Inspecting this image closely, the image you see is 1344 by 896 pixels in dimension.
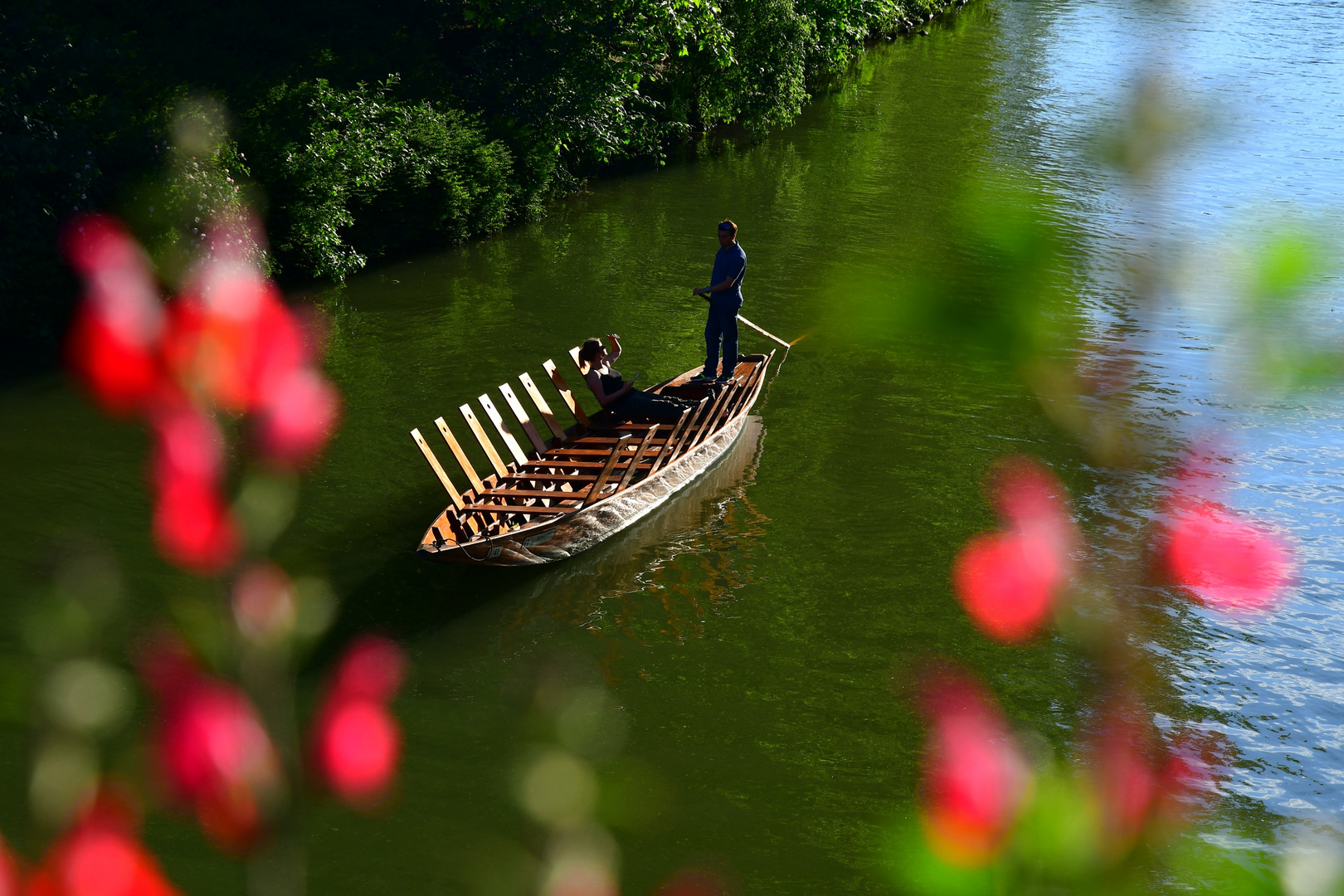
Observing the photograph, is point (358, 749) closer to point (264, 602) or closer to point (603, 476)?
point (264, 602)

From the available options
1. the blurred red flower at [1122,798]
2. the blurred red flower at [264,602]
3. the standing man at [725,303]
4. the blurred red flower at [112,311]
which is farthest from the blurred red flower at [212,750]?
the standing man at [725,303]

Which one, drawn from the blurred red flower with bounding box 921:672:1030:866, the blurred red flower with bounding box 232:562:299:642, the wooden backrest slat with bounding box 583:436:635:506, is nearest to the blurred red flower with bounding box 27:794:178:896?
the blurred red flower with bounding box 232:562:299:642

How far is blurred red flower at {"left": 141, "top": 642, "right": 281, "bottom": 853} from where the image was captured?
7.32 metres

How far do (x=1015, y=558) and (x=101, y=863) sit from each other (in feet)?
30.9

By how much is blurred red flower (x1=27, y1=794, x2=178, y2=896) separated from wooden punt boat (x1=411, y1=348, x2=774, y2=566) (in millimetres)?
3034

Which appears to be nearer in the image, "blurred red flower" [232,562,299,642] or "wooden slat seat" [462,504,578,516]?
"blurred red flower" [232,562,299,642]

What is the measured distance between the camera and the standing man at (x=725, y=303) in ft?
43.7

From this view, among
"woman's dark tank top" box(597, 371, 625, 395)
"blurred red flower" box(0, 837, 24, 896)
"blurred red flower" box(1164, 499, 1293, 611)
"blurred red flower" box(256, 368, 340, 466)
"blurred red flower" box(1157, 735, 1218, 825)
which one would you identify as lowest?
"blurred red flower" box(1164, 499, 1293, 611)

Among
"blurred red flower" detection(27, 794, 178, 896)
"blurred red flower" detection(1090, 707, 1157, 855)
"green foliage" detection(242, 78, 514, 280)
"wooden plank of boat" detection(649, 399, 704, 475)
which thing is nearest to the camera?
"blurred red flower" detection(1090, 707, 1157, 855)

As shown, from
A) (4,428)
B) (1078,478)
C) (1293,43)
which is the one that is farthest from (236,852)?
(1078,478)

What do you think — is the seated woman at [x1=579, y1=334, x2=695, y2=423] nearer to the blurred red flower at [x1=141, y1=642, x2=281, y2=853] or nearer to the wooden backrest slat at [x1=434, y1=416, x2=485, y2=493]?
the wooden backrest slat at [x1=434, y1=416, x2=485, y2=493]

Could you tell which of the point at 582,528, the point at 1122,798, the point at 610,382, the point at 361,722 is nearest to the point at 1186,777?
the point at 582,528

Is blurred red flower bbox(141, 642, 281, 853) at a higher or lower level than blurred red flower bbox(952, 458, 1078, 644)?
higher

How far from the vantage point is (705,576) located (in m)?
10.6
